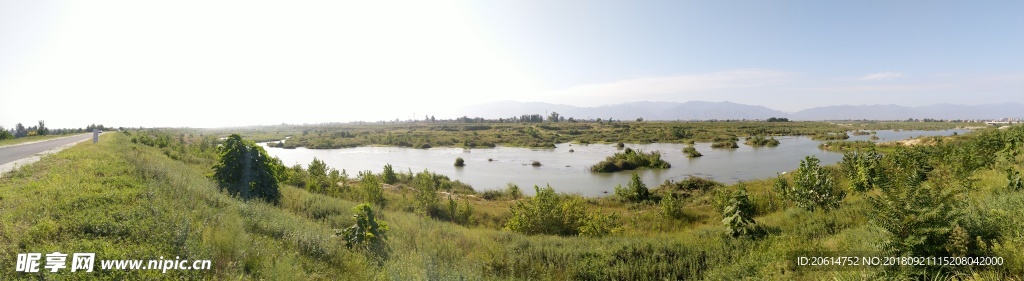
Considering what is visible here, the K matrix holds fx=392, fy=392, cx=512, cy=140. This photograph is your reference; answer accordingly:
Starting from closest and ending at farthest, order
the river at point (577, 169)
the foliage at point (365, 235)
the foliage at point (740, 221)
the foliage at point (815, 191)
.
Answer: the foliage at point (365, 235)
the foliage at point (740, 221)
the foliage at point (815, 191)
the river at point (577, 169)

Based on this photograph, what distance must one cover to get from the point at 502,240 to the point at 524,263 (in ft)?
8.53

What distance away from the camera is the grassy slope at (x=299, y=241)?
532 cm

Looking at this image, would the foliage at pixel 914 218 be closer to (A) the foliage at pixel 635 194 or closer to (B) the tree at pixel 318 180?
(A) the foliage at pixel 635 194

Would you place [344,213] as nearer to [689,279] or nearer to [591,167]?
[689,279]

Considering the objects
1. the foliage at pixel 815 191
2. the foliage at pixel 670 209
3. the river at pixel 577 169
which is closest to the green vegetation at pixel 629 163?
the river at pixel 577 169

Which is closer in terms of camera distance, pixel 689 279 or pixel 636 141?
pixel 689 279

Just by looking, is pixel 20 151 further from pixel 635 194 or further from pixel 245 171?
pixel 635 194

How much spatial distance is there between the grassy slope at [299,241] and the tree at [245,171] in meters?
1.76

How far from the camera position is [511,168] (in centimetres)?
4588

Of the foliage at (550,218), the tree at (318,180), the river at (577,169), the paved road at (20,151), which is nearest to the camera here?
the paved road at (20,151)

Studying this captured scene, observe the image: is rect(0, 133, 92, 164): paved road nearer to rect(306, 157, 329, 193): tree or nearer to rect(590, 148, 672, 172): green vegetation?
rect(306, 157, 329, 193): tree

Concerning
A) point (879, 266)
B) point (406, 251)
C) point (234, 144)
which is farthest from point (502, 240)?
point (234, 144)

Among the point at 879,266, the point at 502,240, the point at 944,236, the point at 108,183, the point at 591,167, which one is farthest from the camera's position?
the point at 591,167

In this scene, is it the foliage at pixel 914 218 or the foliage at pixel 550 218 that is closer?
the foliage at pixel 914 218
